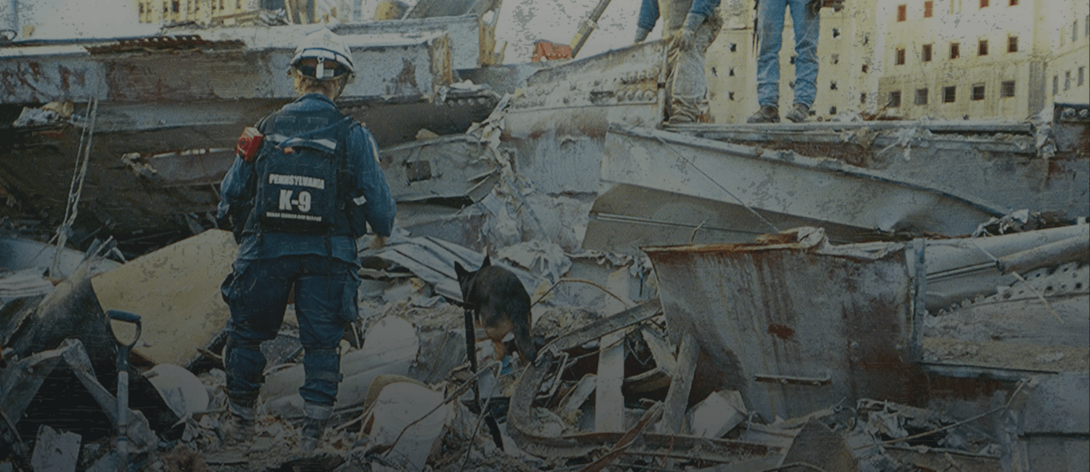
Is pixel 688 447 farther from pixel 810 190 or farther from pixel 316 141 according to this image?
pixel 316 141

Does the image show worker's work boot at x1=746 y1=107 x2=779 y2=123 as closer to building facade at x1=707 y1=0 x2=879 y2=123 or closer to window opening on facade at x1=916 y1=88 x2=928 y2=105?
building facade at x1=707 y1=0 x2=879 y2=123

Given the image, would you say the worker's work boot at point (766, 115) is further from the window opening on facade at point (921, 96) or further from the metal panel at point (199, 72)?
the metal panel at point (199, 72)

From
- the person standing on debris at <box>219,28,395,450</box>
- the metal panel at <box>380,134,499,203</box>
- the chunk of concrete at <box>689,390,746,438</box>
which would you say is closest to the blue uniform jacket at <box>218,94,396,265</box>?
the person standing on debris at <box>219,28,395,450</box>

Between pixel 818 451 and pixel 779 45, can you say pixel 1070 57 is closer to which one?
pixel 818 451

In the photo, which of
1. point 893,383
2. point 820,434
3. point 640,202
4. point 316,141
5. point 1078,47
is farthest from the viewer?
point 640,202

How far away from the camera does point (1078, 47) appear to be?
1745 mm

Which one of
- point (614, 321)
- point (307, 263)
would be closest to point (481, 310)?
point (614, 321)

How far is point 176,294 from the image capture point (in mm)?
3584

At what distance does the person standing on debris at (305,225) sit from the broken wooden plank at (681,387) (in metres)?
1.08

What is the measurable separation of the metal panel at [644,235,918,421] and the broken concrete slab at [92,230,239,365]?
216 cm

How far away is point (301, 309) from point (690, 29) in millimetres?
2441

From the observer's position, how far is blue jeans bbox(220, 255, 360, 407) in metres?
2.43

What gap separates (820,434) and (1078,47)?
3.64 feet

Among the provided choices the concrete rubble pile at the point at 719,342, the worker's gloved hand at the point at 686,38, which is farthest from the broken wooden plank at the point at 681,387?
the worker's gloved hand at the point at 686,38
